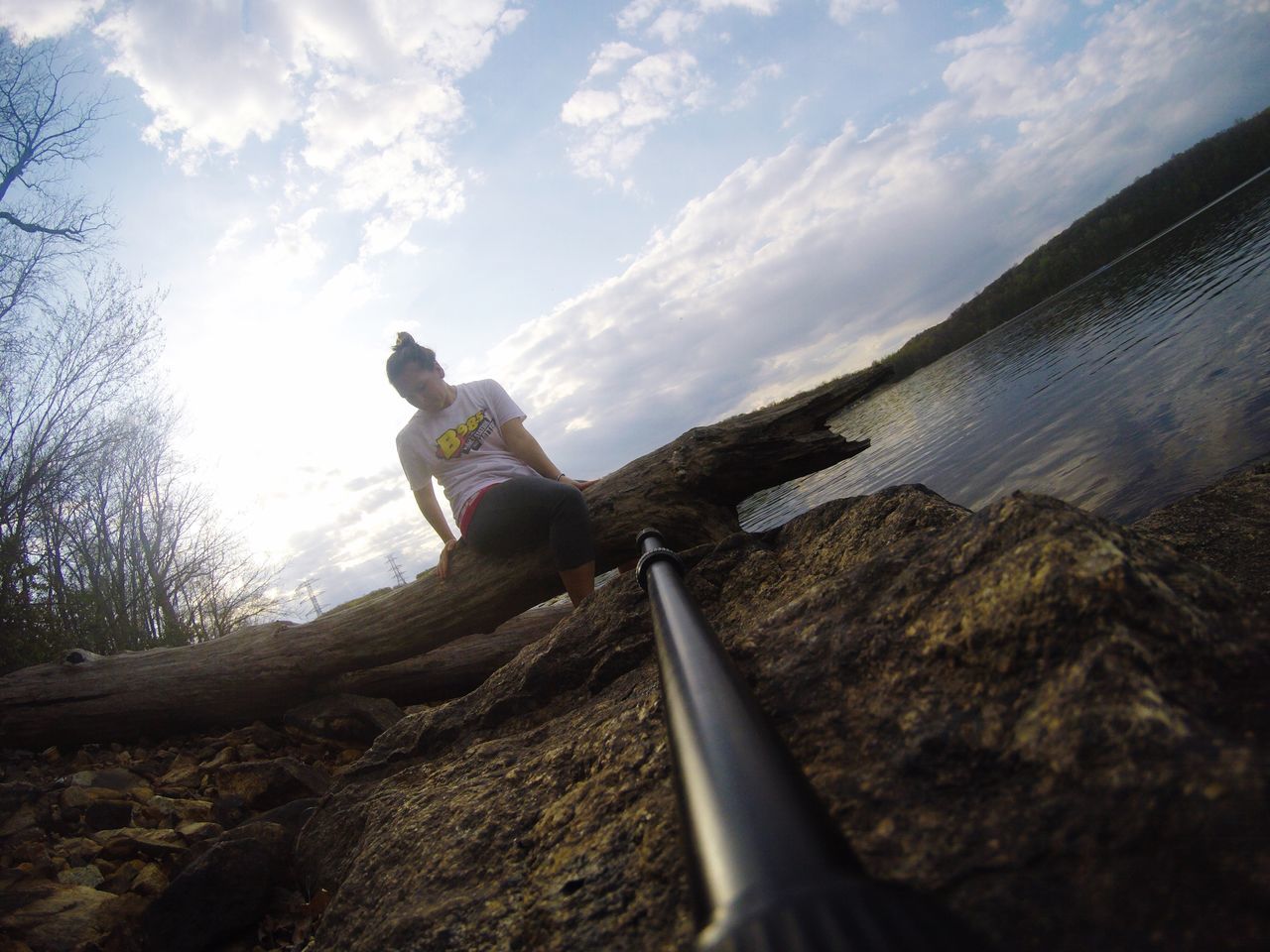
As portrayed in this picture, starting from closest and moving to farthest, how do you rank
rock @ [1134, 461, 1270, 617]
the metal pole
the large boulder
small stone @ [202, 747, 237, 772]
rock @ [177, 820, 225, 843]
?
the metal pole < the large boulder < rock @ [1134, 461, 1270, 617] < rock @ [177, 820, 225, 843] < small stone @ [202, 747, 237, 772]

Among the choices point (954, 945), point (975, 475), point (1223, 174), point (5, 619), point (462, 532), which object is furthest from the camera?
point (1223, 174)

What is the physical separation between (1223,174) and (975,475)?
306 feet

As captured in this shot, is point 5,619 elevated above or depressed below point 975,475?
above

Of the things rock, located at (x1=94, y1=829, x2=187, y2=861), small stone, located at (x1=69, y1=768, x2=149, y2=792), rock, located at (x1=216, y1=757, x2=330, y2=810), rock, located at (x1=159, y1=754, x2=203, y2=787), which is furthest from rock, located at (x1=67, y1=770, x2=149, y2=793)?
rock, located at (x1=94, y1=829, x2=187, y2=861)

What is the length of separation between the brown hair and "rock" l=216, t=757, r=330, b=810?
3.12 m

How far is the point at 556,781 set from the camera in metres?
2.07

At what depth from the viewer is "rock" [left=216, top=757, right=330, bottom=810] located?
13.5ft

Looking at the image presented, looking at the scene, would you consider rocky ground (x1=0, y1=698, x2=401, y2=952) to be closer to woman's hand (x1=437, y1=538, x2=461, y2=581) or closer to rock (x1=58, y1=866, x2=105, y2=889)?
rock (x1=58, y1=866, x2=105, y2=889)

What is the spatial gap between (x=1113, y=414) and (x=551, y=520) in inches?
534

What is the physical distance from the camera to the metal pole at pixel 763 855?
670mm

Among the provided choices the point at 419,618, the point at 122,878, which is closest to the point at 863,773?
the point at 122,878

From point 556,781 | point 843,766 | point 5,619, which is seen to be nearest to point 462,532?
point 556,781

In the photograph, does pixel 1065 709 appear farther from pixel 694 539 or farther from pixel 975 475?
pixel 975 475

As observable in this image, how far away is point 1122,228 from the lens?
70.2 m
